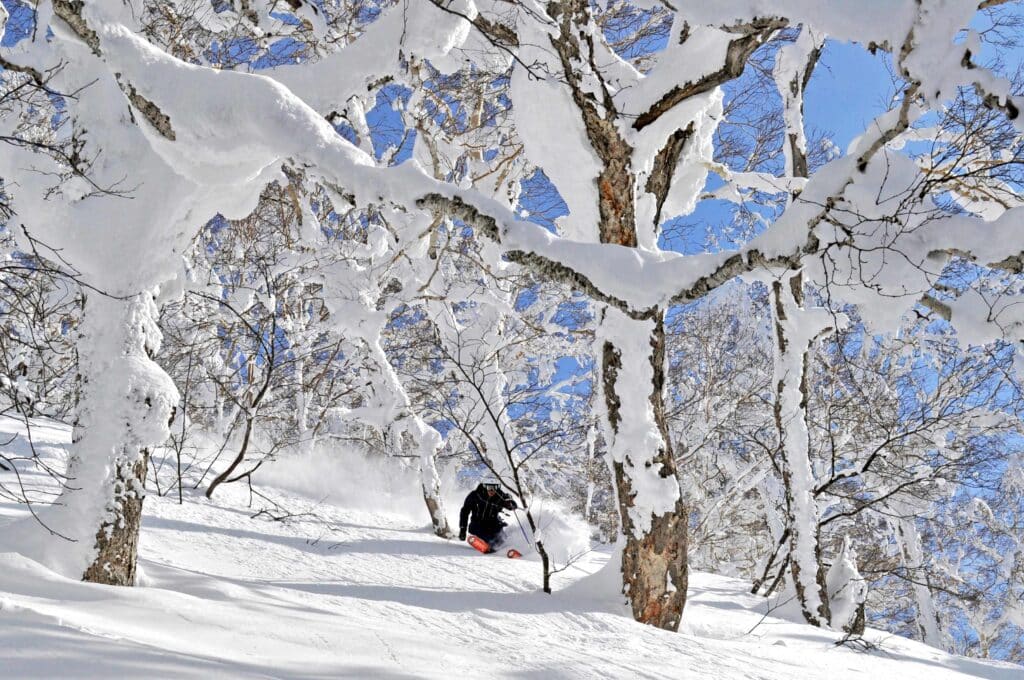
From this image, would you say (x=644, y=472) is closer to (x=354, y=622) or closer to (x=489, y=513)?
(x=354, y=622)

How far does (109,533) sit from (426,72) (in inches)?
212

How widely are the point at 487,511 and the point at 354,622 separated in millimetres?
4035

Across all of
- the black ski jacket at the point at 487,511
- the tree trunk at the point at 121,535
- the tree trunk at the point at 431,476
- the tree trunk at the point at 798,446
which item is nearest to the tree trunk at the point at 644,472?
Result: the black ski jacket at the point at 487,511

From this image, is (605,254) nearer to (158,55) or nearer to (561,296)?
(158,55)

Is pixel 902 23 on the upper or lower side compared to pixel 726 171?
lower

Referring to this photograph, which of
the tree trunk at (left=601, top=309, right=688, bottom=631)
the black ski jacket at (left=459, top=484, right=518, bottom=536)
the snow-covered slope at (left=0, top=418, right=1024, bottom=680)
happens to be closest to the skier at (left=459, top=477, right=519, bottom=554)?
the black ski jacket at (left=459, top=484, right=518, bottom=536)

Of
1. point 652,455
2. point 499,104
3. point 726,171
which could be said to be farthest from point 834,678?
point 499,104

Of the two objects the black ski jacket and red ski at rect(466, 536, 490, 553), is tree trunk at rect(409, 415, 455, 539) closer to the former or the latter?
the black ski jacket

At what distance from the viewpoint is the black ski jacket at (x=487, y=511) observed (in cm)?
684

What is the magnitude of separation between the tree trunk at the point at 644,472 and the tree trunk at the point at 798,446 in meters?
2.74

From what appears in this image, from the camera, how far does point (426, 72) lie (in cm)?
680

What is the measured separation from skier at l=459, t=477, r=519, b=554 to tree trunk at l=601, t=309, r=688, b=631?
8.37ft

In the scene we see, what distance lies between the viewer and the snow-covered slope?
1963mm

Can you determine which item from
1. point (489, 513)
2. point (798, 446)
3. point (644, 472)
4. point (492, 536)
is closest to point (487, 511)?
point (489, 513)
